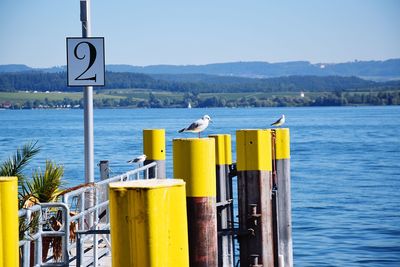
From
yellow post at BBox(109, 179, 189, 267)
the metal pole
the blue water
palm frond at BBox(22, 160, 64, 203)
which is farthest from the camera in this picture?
the blue water

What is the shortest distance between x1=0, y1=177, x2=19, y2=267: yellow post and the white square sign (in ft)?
25.4

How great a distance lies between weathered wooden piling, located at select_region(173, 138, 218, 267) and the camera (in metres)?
7.84

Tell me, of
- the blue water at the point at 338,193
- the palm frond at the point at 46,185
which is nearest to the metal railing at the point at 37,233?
the palm frond at the point at 46,185

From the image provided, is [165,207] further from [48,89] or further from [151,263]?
[48,89]

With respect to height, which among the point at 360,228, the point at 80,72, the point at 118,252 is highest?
the point at 80,72

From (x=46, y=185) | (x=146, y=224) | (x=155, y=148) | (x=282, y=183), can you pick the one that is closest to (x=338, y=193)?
(x=155, y=148)

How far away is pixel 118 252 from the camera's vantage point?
14.5ft

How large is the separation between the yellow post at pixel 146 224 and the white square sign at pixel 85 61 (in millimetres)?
8012

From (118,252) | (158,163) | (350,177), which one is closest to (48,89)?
(350,177)

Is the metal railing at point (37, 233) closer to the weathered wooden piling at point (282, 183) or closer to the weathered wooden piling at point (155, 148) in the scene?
the weathered wooden piling at point (282, 183)

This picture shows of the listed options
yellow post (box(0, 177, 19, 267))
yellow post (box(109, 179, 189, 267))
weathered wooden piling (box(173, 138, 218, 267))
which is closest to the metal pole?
weathered wooden piling (box(173, 138, 218, 267))

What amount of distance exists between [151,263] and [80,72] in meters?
8.31

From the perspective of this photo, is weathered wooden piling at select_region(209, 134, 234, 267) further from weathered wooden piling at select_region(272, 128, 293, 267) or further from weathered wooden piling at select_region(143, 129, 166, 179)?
weathered wooden piling at select_region(143, 129, 166, 179)

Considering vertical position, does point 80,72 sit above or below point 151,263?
above
